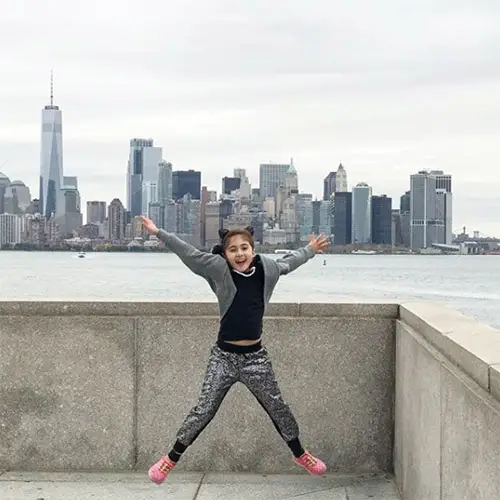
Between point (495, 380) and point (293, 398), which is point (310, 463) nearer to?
point (293, 398)

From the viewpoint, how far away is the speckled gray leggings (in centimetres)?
494

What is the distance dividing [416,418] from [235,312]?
1143 mm

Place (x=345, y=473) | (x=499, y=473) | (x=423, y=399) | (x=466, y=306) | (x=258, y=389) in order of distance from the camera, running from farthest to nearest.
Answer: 1. (x=466, y=306)
2. (x=345, y=473)
3. (x=258, y=389)
4. (x=423, y=399)
5. (x=499, y=473)

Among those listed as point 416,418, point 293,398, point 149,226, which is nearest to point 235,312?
point 149,226

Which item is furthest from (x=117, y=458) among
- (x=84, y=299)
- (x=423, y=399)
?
(x=423, y=399)

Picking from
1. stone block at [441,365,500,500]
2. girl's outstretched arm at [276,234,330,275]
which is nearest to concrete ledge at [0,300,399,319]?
girl's outstretched arm at [276,234,330,275]

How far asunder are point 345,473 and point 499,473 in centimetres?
303

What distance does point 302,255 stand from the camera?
16.7 ft

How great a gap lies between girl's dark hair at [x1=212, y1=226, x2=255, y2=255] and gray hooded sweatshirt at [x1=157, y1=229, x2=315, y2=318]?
0.07m

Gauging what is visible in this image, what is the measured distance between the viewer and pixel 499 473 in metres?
2.96

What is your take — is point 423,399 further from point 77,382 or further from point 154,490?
point 77,382

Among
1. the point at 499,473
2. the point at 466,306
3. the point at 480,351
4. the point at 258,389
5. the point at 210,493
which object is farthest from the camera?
the point at 466,306

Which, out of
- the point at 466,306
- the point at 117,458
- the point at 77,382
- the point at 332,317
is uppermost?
the point at 332,317

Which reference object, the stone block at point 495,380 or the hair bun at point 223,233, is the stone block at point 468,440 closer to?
the stone block at point 495,380
